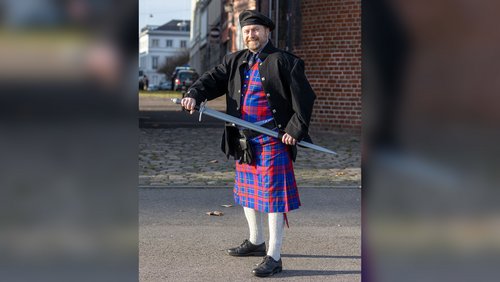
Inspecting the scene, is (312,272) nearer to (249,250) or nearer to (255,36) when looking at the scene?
(249,250)

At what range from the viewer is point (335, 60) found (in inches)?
588

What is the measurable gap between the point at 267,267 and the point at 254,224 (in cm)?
48

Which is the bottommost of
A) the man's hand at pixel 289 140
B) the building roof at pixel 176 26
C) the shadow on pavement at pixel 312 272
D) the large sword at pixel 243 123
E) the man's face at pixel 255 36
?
the shadow on pavement at pixel 312 272

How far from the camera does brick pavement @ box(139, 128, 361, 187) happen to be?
927 cm

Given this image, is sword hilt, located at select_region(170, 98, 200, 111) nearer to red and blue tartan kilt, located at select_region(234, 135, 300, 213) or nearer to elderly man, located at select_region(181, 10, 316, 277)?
elderly man, located at select_region(181, 10, 316, 277)

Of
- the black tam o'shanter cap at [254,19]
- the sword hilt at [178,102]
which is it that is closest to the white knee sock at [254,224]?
the sword hilt at [178,102]

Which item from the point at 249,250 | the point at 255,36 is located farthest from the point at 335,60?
the point at 255,36
